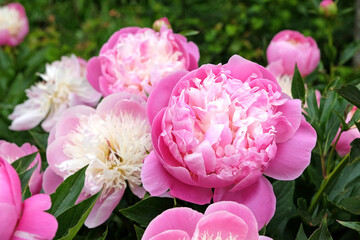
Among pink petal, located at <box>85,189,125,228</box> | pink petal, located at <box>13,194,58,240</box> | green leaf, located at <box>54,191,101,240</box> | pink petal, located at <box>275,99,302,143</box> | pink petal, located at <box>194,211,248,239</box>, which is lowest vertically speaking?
pink petal, located at <box>85,189,125,228</box>

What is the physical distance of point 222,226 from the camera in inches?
16.6

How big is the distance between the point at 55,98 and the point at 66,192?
0.96 ft

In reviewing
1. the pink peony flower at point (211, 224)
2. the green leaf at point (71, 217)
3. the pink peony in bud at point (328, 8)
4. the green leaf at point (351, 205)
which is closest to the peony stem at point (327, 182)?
the green leaf at point (351, 205)

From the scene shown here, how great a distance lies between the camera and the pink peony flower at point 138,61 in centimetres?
64

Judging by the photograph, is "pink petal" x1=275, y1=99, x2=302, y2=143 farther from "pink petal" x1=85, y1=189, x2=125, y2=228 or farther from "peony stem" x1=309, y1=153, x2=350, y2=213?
"pink petal" x1=85, y1=189, x2=125, y2=228

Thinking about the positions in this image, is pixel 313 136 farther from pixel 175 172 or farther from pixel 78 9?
pixel 78 9

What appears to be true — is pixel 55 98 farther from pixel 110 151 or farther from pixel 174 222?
pixel 174 222

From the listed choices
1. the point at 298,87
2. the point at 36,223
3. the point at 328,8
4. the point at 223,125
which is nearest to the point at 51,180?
the point at 36,223

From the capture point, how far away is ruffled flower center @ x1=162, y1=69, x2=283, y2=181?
1.49ft

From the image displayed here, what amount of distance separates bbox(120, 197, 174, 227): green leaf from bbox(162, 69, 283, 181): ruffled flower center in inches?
2.5

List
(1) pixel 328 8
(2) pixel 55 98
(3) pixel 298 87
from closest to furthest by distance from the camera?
(3) pixel 298 87
(2) pixel 55 98
(1) pixel 328 8

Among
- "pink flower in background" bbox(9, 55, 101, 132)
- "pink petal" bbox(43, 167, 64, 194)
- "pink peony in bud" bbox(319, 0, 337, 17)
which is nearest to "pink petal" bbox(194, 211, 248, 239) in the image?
"pink petal" bbox(43, 167, 64, 194)

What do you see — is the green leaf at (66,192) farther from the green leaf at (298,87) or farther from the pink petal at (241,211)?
the green leaf at (298,87)

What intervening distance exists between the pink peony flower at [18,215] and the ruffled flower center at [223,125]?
139mm
